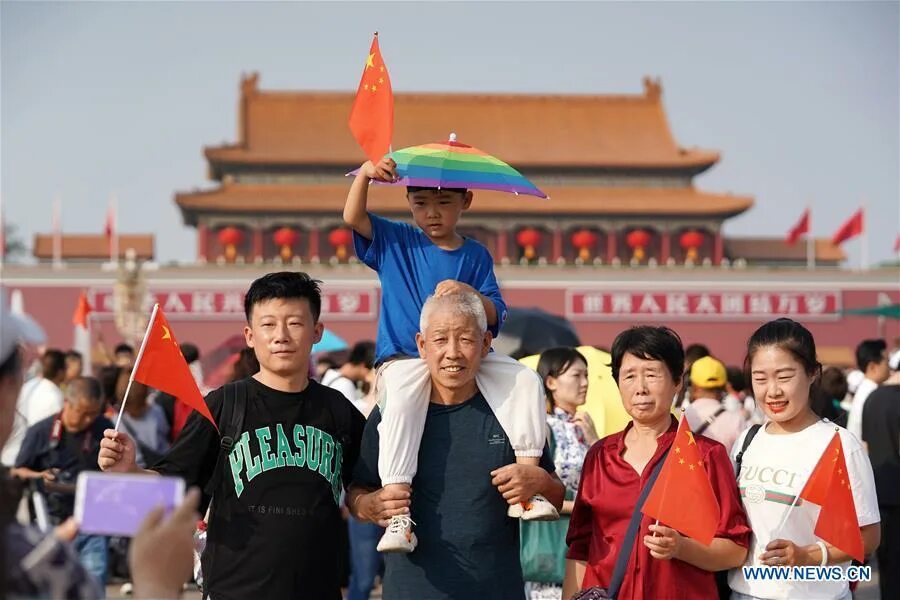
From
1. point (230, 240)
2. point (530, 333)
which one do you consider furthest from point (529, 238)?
point (530, 333)

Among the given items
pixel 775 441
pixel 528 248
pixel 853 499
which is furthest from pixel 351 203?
pixel 528 248

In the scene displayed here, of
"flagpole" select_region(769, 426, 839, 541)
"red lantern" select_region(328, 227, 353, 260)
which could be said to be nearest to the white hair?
"flagpole" select_region(769, 426, 839, 541)

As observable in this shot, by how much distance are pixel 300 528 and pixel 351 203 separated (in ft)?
3.05

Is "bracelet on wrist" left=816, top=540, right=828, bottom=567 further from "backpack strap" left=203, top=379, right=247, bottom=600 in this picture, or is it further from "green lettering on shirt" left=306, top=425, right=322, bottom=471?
"backpack strap" left=203, top=379, right=247, bottom=600

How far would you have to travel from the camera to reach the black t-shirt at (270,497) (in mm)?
2875

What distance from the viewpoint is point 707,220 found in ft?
98.4

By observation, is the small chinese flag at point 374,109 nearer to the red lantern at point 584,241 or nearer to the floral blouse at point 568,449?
the floral blouse at point 568,449

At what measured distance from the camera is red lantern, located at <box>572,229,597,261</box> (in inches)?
1155

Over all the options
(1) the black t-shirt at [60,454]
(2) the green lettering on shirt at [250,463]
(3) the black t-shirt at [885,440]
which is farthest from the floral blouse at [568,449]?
(1) the black t-shirt at [60,454]

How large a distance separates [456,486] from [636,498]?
0.41m

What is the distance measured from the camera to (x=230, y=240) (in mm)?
29031

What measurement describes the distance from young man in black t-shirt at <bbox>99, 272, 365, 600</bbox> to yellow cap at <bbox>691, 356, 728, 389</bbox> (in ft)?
11.1

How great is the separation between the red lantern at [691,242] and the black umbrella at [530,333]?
22.2 m

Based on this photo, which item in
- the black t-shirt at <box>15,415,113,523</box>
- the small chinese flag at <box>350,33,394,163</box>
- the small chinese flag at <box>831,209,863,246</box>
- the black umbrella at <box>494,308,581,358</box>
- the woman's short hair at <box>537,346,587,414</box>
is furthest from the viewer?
the small chinese flag at <box>831,209,863,246</box>
